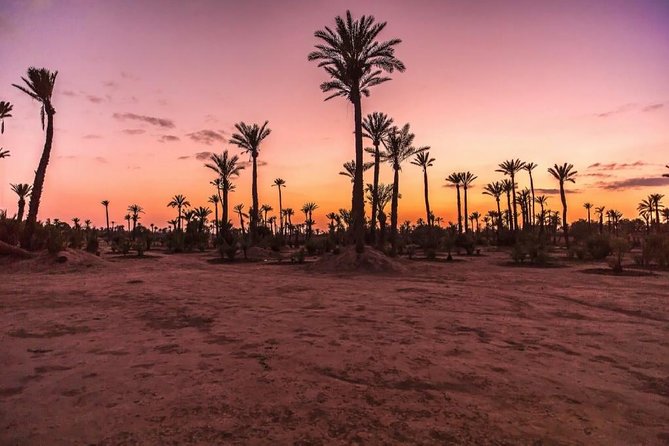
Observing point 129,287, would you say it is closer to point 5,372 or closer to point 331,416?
point 5,372

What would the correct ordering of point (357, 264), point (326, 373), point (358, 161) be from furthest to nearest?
1. point (358, 161)
2. point (357, 264)
3. point (326, 373)

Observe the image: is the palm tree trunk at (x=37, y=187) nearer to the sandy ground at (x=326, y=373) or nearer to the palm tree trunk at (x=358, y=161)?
the sandy ground at (x=326, y=373)

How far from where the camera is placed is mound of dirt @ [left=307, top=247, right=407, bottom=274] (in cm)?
1812

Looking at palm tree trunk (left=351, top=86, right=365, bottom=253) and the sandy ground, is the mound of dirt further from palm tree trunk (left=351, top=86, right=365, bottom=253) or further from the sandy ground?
the sandy ground

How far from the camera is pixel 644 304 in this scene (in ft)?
31.3

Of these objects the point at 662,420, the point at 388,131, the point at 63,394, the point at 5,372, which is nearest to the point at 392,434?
the point at 662,420

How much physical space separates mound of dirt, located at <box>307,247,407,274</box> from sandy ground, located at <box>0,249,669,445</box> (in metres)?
9.02

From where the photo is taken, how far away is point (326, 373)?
446 cm

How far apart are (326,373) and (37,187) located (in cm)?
2109

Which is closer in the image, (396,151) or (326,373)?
(326,373)

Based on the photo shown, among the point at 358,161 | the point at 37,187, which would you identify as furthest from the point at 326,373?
the point at 37,187

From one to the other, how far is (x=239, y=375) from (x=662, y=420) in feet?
13.5

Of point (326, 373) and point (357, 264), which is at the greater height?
point (357, 264)

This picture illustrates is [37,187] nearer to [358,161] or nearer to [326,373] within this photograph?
[358,161]
